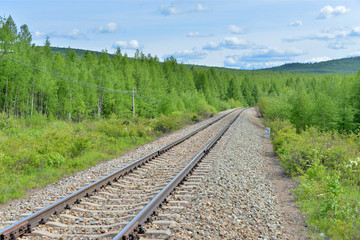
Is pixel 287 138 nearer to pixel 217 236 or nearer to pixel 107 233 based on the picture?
pixel 217 236

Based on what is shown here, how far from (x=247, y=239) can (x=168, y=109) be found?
3604 centimetres

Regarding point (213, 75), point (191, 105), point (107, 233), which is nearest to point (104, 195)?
point (107, 233)

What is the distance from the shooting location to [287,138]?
48.0 ft

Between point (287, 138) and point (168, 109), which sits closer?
point (287, 138)

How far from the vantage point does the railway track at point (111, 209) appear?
208 inches

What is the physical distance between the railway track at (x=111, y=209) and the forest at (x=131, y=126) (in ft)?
6.83

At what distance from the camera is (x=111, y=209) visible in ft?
22.3

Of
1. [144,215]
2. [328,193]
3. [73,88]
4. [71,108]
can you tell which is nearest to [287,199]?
[328,193]

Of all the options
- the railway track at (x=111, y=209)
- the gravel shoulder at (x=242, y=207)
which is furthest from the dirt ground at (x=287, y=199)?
the railway track at (x=111, y=209)

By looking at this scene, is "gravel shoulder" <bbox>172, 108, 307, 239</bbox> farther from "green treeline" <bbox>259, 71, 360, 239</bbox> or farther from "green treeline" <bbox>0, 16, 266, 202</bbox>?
"green treeline" <bbox>0, 16, 266, 202</bbox>

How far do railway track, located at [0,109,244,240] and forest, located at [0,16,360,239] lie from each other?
6.83 ft

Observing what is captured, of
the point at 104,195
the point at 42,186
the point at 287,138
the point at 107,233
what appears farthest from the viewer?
the point at 287,138

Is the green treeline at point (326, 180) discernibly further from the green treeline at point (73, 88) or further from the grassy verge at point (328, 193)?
the green treeline at point (73, 88)

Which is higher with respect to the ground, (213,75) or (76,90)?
(213,75)
